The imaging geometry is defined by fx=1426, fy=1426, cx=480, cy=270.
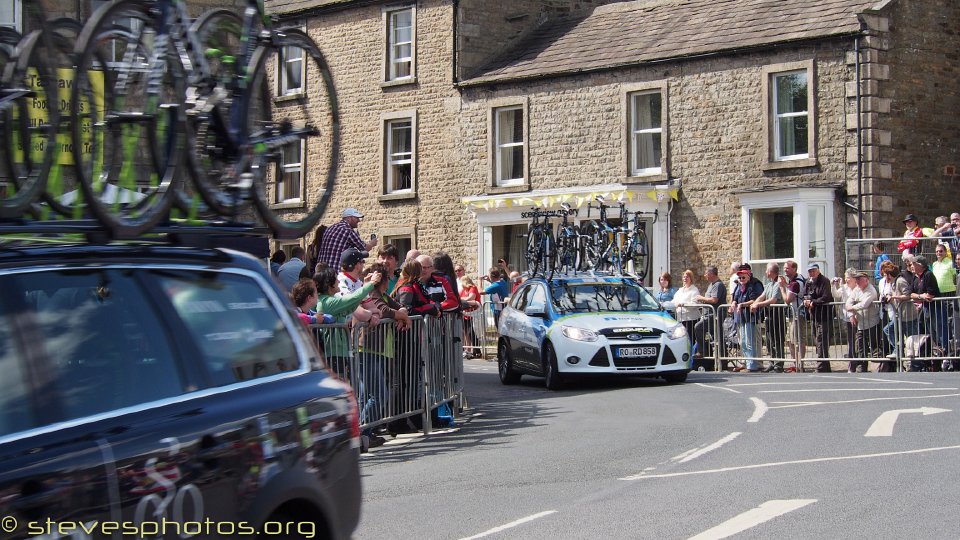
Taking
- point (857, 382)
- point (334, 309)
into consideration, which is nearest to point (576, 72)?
point (857, 382)

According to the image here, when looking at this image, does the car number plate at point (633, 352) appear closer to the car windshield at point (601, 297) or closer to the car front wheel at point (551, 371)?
the car front wheel at point (551, 371)

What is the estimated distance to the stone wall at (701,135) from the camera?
104ft

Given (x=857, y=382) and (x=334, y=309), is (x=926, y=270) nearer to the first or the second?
(x=857, y=382)

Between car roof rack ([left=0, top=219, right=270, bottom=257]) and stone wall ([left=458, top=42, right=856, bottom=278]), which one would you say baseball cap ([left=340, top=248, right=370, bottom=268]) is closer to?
car roof rack ([left=0, top=219, right=270, bottom=257])

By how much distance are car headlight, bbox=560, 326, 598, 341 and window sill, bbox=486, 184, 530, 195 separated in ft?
56.0

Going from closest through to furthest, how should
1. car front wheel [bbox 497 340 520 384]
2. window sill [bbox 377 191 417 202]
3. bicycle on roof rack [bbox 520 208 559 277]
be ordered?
car front wheel [bbox 497 340 520 384]
bicycle on roof rack [bbox 520 208 559 277]
window sill [bbox 377 191 417 202]

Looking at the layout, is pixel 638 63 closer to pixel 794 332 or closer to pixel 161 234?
pixel 794 332

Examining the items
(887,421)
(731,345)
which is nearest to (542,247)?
(731,345)

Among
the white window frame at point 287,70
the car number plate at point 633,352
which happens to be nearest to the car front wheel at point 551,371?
the car number plate at point 633,352

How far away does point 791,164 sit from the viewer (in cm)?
3222

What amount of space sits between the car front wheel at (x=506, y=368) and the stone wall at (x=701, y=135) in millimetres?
11805

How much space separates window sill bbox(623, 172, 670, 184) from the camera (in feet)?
113

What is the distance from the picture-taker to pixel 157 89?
7023 millimetres

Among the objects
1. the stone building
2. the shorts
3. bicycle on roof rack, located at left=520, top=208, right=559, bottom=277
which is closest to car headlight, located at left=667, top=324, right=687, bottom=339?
the shorts
